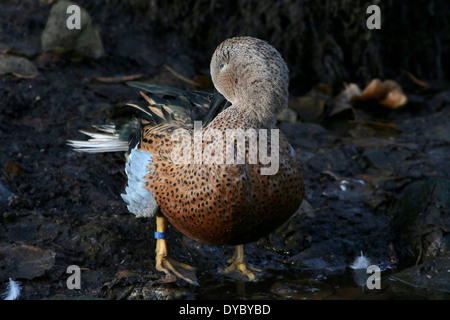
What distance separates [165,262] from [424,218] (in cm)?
176

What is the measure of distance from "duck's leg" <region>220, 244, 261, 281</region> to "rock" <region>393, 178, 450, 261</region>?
42.8 inches

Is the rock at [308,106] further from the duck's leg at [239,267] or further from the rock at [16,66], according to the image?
the rock at [16,66]

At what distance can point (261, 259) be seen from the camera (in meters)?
3.98

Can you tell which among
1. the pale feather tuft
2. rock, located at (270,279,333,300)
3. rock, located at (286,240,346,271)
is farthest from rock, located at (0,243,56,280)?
the pale feather tuft

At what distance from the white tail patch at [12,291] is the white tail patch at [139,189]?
75 centimetres

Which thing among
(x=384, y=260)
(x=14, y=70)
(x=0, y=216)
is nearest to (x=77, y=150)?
(x=0, y=216)

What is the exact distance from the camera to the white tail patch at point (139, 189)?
3.42 metres

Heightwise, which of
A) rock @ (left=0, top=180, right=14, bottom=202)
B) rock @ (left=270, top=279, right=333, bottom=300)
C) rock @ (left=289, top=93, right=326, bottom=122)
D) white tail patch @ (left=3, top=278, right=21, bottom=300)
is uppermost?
rock @ (left=289, top=93, right=326, bottom=122)

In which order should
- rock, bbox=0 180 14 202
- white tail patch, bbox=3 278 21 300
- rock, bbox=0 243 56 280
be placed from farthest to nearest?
rock, bbox=0 180 14 202, rock, bbox=0 243 56 280, white tail patch, bbox=3 278 21 300

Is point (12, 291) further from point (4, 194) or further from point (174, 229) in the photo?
point (174, 229)

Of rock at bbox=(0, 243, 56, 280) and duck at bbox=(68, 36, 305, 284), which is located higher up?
duck at bbox=(68, 36, 305, 284)

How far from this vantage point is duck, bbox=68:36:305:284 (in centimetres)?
308

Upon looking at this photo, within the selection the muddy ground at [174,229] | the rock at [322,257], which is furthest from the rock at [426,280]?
the rock at [322,257]

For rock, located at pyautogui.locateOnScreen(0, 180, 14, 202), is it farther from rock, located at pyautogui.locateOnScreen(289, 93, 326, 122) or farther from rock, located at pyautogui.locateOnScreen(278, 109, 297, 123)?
rock, located at pyautogui.locateOnScreen(289, 93, 326, 122)
